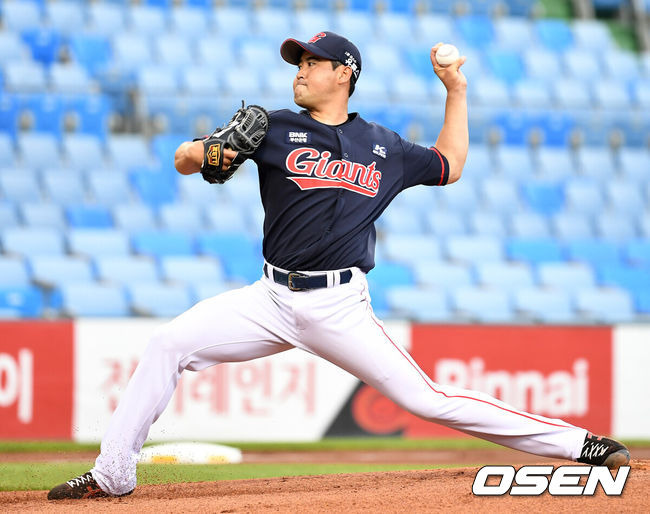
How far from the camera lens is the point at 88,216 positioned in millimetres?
10445

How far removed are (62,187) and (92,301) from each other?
196cm

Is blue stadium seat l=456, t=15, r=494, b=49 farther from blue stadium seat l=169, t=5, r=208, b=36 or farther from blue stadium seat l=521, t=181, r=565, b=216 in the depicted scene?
blue stadium seat l=169, t=5, r=208, b=36

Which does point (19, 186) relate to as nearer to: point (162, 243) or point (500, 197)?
point (162, 243)

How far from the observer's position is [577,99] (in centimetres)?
1370

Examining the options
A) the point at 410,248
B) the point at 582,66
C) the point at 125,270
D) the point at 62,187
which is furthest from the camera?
the point at 582,66

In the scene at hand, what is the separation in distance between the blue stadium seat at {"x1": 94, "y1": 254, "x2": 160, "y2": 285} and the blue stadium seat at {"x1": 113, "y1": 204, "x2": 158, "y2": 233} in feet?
2.19

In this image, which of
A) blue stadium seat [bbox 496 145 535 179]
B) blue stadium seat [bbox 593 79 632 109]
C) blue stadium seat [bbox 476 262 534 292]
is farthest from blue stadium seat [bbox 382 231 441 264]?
blue stadium seat [bbox 593 79 632 109]

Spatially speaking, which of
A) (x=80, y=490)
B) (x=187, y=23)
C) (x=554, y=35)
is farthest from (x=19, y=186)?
(x=554, y=35)

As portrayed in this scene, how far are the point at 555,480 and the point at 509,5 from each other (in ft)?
41.1

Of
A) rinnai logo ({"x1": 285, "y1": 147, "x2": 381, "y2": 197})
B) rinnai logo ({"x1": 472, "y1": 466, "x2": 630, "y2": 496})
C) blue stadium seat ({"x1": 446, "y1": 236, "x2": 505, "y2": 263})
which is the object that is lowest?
Answer: rinnai logo ({"x1": 472, "y1": 466, "x2": 630, "y2": 496})

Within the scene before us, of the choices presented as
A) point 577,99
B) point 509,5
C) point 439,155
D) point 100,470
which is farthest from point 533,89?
point 100,470

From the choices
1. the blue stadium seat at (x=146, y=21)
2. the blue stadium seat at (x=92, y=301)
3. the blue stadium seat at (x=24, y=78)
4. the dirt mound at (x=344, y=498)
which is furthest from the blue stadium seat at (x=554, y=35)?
the dirt mound at (x=344, y=498)

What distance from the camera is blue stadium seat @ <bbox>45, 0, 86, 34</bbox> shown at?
12.4 m

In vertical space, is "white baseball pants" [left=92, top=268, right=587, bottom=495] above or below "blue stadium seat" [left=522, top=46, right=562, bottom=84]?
below
